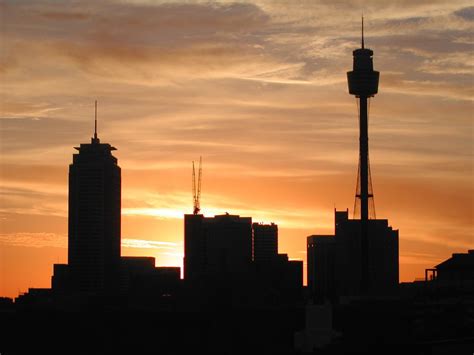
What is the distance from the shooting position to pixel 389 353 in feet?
653

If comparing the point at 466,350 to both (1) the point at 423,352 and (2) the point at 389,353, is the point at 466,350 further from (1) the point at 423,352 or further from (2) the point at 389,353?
(2) the point at 389,353

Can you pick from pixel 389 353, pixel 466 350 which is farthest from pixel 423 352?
pixel 389 353

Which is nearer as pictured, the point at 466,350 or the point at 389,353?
the point at 466,350

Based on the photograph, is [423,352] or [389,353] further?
[389,353]

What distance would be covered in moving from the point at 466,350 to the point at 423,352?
7.76 meters

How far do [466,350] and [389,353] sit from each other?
43761 millimetres

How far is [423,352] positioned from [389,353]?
1866 inches

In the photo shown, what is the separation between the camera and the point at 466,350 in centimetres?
15612

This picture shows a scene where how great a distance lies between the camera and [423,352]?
152250 millimetres
